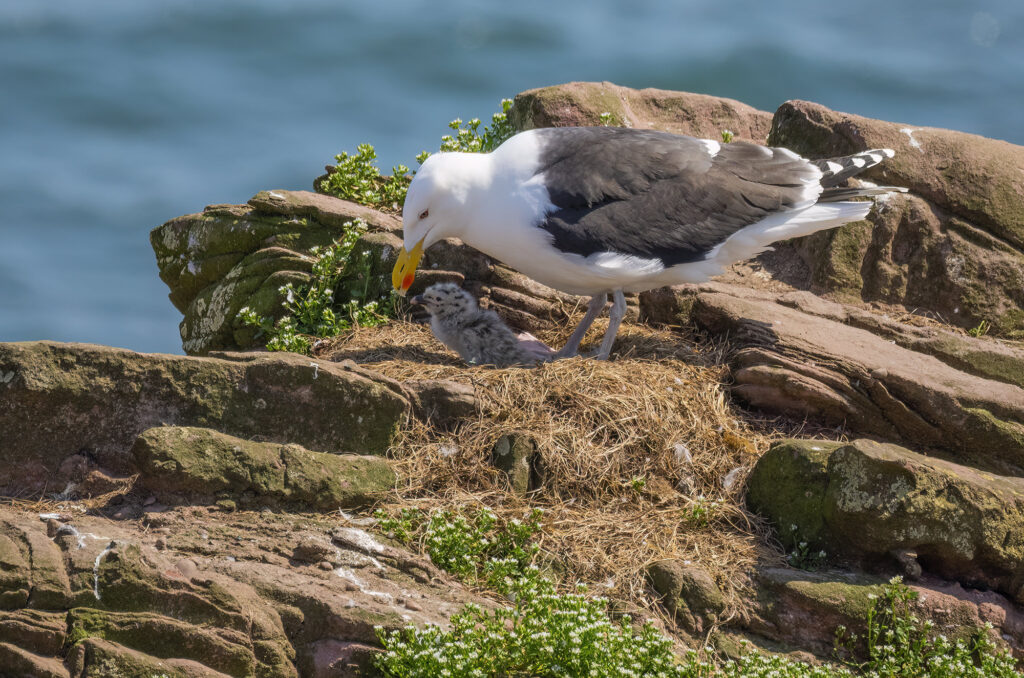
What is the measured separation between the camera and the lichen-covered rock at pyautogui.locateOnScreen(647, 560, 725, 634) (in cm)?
468

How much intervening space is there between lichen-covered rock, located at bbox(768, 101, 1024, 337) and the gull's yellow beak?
3021mm

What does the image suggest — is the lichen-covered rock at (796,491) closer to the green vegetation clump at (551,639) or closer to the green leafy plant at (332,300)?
the green vegetation clump at (551,639)

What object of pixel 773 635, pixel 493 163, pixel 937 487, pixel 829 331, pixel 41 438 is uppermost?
pixel 493 163

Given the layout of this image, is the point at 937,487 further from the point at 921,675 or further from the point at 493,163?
the point at 493,163

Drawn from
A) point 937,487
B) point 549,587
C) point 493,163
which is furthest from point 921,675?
point 493,163

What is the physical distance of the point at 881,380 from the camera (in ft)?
19.7

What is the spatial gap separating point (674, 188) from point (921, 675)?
318 cm

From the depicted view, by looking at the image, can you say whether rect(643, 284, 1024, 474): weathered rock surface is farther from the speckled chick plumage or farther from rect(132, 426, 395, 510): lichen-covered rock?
rect(132, 426, 395, 510): lichen-covered rock

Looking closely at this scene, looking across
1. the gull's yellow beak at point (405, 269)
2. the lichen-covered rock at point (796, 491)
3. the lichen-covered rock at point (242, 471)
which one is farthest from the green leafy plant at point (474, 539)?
the gull's yellow beak at point (405, 269)

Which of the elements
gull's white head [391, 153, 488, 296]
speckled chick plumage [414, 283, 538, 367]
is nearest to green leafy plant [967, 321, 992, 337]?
speckled chick plumage [414, 283, 538, 367]

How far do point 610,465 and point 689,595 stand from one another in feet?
2.99

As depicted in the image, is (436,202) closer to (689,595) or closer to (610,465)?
(610,465)

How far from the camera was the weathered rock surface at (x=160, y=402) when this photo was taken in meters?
4.80

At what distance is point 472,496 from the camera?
17.0 feet
